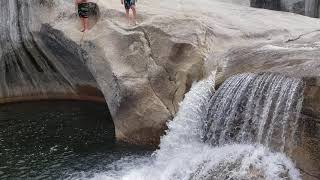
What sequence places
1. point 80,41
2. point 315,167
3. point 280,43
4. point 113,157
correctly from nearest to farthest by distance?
point 315,167 < point 113,157 < point 280,43 < point 80,41

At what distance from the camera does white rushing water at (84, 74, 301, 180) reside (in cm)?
719

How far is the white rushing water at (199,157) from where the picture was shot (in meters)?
7.19

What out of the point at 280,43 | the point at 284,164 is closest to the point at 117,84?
the point at 280,43

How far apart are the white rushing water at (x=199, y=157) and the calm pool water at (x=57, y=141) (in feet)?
1.79

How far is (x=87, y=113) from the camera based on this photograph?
1223cm

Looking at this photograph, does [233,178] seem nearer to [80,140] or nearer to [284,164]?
[284,164]

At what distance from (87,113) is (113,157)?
3.20 meters

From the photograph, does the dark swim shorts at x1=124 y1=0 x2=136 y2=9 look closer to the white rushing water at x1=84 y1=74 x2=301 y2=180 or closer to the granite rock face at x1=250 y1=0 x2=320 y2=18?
the white rushing water at x1=84 y1=74 x2=301 y2=180

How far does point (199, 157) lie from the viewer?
8172 mm

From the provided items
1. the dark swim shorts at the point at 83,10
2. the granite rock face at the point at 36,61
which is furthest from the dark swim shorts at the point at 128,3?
the granite rock face at the point at 36,61

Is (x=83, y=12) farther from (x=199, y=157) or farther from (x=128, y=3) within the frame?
(x=199, y=157)

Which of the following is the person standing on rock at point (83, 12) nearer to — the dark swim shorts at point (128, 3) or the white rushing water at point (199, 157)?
the dark swim shorts at point (128, 3)

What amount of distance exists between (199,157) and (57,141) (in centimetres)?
345

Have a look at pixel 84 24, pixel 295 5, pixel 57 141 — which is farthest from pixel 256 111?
pixel 295 5
